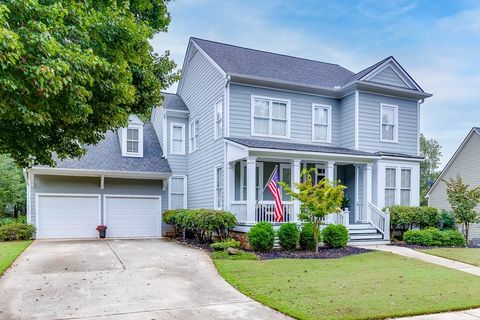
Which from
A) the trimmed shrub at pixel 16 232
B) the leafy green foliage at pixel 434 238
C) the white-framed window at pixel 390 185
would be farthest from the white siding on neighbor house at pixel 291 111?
the trimmed shrub at pixel 16 232

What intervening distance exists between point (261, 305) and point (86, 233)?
1379cm

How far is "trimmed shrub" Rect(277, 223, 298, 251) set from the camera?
12281 millimetres

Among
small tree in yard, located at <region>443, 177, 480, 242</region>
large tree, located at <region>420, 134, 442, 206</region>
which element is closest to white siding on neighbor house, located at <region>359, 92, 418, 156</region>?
small tree in yard, located at <region>443, 177, 480, 242</region>

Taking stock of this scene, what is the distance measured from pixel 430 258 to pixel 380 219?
3783 millimetres

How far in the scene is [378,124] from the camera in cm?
1652

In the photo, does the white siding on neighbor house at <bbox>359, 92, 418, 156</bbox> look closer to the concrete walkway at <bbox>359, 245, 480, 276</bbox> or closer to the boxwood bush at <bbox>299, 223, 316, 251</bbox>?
the concrete walkway at <bbox>359, 245, 480, 276</bbox>

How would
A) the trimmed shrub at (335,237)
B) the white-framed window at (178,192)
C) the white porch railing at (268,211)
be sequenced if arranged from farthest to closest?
the white-framed window at (178,192)
the white porch railing at (268,211)
the trimmed shrub at (335,237)

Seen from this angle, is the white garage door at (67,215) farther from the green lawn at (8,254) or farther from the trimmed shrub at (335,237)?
the trimmed shrub at (335,237)

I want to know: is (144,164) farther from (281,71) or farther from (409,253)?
(409,253)

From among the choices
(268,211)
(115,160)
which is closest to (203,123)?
(115,160)

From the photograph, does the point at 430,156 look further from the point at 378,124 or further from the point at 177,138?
the point at 177,138

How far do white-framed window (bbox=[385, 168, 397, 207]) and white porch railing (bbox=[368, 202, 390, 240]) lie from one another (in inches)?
47.2

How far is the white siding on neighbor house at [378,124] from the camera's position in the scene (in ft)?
53.0

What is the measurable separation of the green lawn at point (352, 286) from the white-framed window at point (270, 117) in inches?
253
